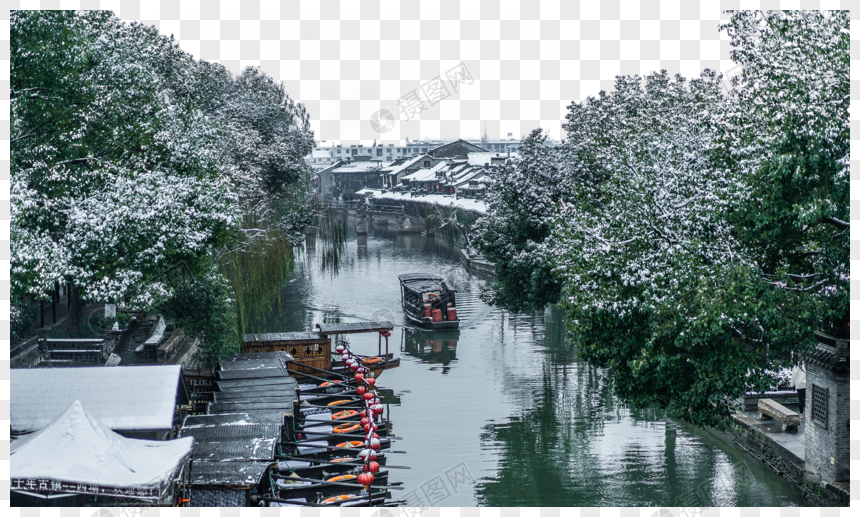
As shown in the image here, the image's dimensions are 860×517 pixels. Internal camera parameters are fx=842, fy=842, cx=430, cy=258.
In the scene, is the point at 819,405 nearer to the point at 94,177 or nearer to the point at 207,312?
the point at 94,177

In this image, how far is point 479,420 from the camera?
2069cm

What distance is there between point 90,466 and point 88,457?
0.67 feet

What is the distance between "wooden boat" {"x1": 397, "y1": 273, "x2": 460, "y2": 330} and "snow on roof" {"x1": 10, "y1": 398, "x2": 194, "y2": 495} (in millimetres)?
20435

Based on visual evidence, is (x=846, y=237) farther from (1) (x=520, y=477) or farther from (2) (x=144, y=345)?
(2) (x=144, y=345)

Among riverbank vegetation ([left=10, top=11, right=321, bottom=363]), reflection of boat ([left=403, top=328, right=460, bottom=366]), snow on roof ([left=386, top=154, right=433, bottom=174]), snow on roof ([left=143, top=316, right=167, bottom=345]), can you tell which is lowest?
reflection of boat ([left=403, top=328, right=460, bottom=366])

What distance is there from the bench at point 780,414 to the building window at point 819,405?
2.56 m

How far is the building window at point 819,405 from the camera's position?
46.8 ft

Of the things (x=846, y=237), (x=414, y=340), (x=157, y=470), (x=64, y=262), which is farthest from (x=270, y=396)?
(x=414, y=340)

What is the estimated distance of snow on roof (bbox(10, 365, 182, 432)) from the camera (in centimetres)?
1325

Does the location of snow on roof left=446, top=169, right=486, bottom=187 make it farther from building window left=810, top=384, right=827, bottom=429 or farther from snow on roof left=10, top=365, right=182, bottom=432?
snow on roof left=10, top=365, right=182, bottom=432

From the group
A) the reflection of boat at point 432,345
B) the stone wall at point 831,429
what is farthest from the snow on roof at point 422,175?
the stone wall at point 831,429

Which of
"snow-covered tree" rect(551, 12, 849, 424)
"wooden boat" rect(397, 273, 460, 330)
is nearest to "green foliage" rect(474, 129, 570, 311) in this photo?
"wooden boat" rect(397, 273, 460, 330)

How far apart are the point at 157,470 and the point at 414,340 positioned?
792 inches

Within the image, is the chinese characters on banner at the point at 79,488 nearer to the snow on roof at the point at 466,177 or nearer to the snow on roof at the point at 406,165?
the snow on roof at the point at 466,177
